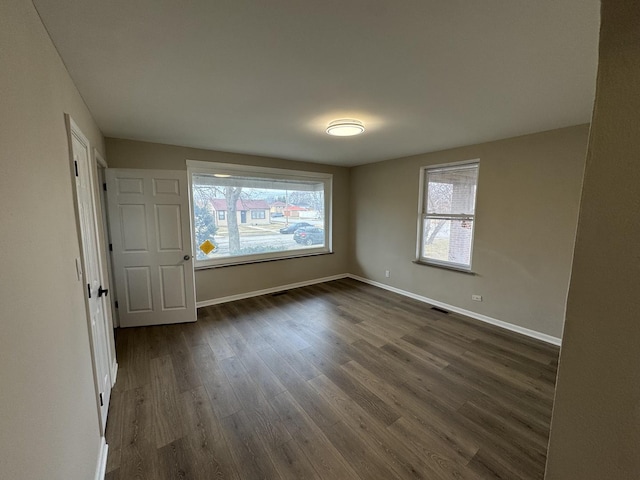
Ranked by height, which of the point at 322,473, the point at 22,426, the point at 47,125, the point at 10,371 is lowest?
the point at 322,473

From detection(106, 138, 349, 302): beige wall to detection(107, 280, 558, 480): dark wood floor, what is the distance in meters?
0.84

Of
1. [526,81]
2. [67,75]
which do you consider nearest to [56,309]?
[67,75]

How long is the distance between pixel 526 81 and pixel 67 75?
9.79 ft

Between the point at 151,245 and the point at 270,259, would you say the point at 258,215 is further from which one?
the point at 151,245

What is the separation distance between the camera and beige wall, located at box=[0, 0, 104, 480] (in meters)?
0.75

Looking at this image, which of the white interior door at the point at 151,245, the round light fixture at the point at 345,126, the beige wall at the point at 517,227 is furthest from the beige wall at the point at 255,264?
the round light fixture at the point at 345,126

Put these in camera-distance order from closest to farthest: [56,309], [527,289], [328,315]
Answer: [56,309], [527,289], [328,315]

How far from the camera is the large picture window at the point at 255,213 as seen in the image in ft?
13.1

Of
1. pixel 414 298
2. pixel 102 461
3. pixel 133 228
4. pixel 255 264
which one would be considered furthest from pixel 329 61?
pixel 414 298

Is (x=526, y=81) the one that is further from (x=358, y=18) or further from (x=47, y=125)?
(x=47, y=125)

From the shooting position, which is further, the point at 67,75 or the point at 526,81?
the point at 526,81

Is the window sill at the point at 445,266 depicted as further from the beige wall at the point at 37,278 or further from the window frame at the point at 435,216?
the beige wall at the point at 37,278

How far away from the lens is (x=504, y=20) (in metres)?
1.24

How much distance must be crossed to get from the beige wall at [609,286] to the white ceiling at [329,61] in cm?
88
